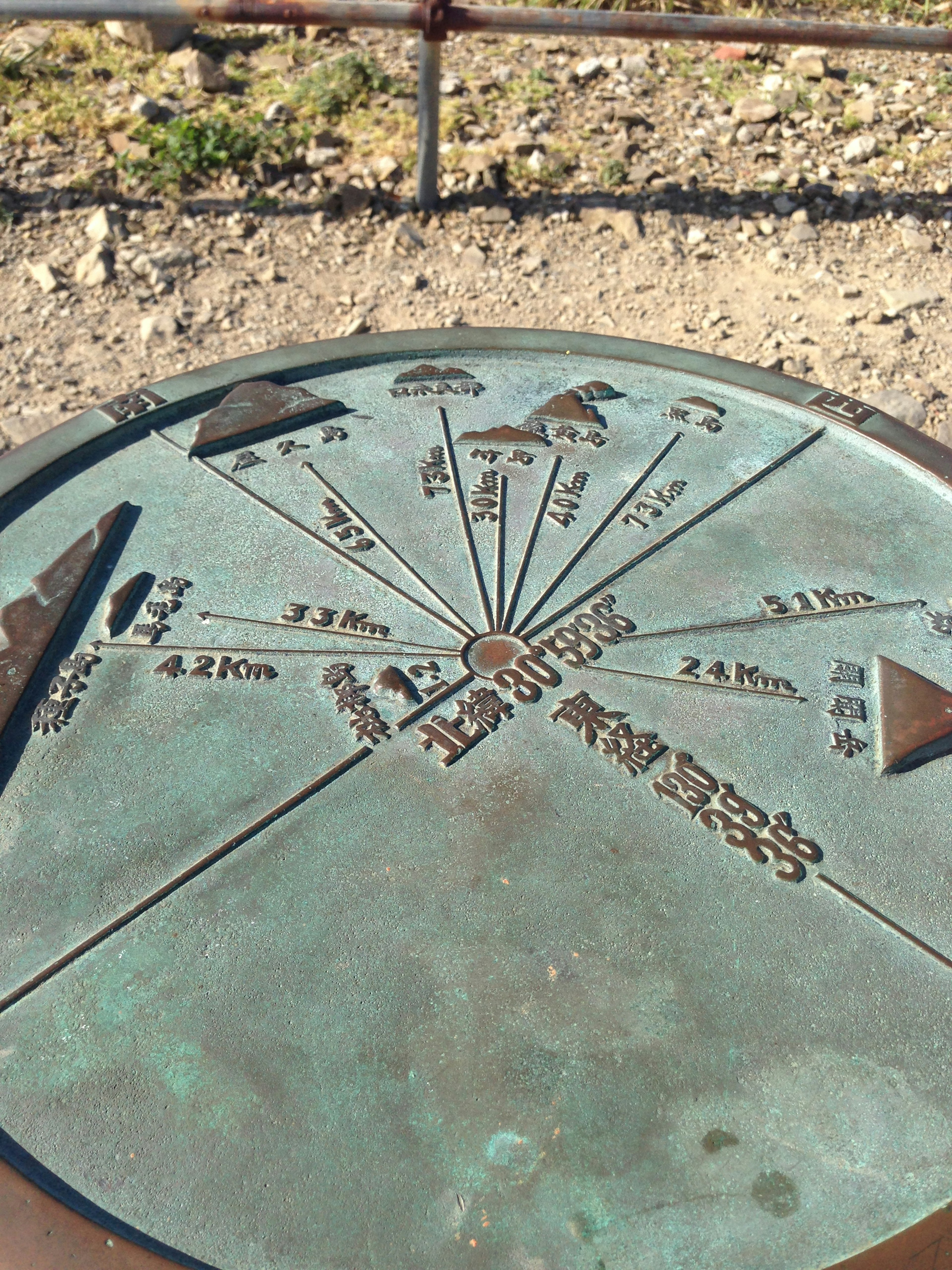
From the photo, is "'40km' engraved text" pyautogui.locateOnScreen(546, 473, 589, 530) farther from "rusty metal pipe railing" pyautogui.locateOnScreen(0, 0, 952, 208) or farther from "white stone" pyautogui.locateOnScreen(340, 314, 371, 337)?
"rusty metal pipe railing" pyautogui.locateOnScreen(0, 0, 952, 208)

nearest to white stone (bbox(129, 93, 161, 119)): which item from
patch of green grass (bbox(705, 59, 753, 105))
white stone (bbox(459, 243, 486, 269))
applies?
white stone (bbox(459, 243, 486, 269))

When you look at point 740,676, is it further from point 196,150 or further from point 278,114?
point 278,114

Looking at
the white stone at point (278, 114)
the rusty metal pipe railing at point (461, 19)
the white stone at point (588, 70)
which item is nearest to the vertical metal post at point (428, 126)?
the rusty metal pipe railing at point (461, 19)

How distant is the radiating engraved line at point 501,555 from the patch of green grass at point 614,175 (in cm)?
280

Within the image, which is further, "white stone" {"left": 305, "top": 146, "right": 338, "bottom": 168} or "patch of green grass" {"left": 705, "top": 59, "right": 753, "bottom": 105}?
"patch of green grass" {"left": 705, "top": 59, "right": 753, "bottom": 105}

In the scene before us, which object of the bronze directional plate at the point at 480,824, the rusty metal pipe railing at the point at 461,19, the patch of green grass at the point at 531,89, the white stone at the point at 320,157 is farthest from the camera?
the patch of green grass at the point at 531,89

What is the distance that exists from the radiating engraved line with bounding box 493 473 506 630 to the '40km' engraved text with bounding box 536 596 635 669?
0.11 m

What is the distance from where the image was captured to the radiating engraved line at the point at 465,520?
2.36 meters

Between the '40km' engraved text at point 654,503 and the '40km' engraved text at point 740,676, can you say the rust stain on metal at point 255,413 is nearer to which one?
the '40km' engraved text at point 654,503

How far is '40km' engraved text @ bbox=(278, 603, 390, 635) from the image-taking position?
7.58ft

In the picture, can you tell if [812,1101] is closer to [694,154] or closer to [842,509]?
[842,509]

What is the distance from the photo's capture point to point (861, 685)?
2.20 meters

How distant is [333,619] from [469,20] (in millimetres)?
2987

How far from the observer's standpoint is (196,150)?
4.93 m
